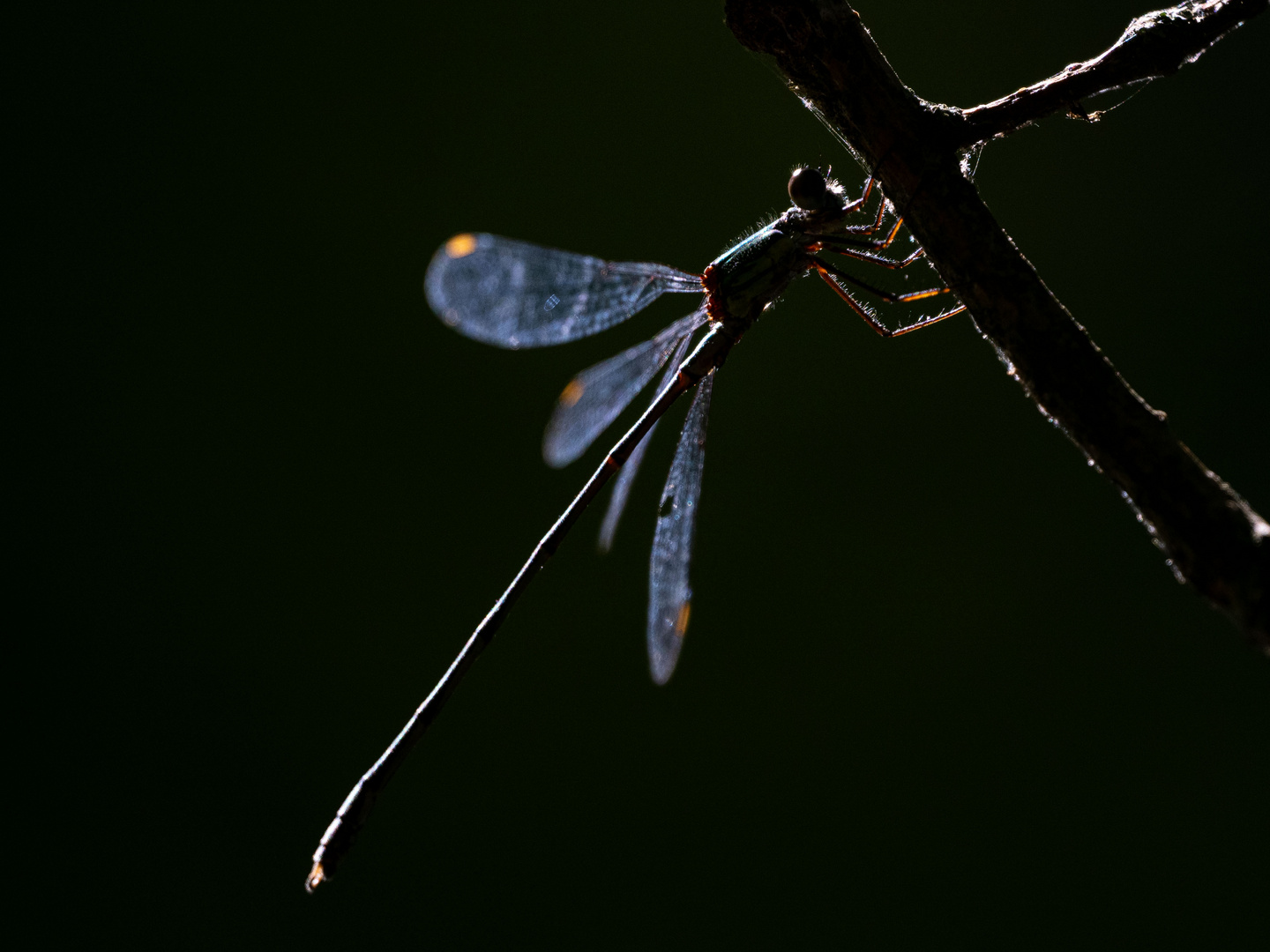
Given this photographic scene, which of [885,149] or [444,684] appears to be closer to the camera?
[885,149]

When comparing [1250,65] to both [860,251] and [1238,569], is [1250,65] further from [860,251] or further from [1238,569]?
[1238,569]

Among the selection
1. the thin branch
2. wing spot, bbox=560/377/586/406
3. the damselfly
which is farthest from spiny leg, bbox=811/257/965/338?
wing spot, bbox=560/377/586/406

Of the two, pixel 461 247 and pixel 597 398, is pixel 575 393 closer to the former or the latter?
pixel 597 398

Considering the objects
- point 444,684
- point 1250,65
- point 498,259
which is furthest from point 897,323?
point 1250,65

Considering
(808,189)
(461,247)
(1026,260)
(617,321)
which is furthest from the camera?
(617,321)

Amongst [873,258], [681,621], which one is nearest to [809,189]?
[873,258]


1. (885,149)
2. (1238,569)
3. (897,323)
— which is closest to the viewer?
(1238,569)

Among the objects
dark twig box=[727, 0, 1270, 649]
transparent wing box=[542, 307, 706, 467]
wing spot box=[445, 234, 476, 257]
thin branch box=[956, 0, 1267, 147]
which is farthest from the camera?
transparent wing box=[542, 307, 706, 467]

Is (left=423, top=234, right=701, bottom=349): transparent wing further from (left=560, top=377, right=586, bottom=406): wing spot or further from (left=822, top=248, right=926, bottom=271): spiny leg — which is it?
(left=822, top=248, right=926, bottom=271): spiny leg
